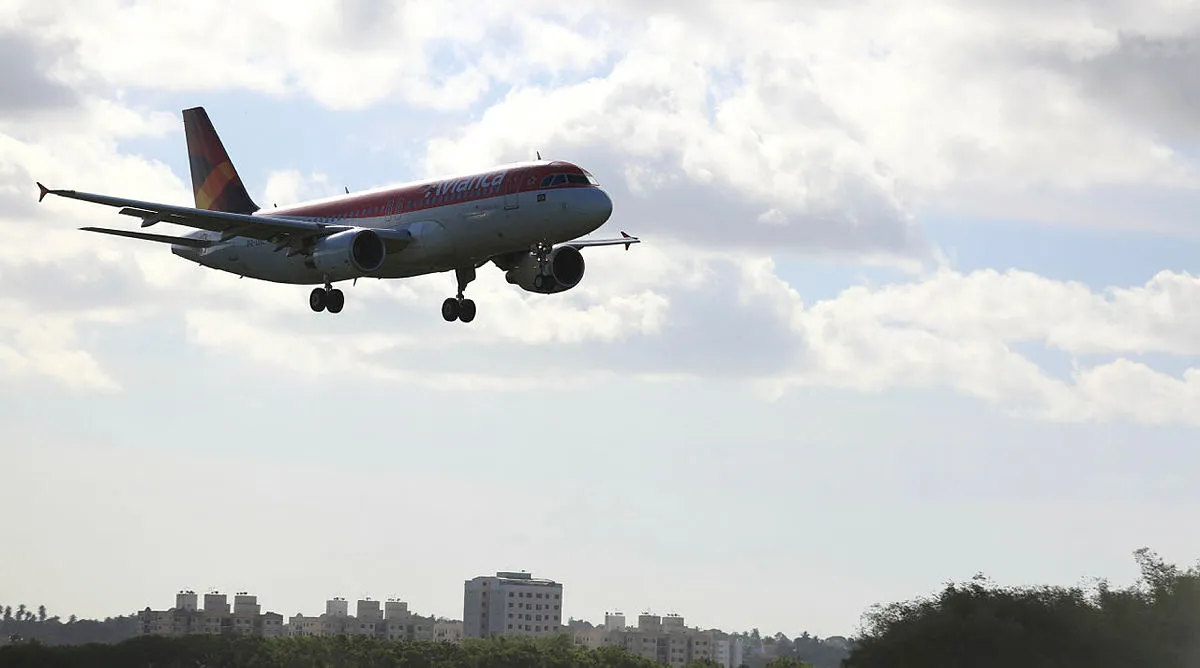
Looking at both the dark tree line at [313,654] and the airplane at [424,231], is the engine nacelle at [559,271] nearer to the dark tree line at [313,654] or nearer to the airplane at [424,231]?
the airplane at [424,231]

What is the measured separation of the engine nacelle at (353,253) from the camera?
68.2 m

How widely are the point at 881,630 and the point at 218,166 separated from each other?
44.0 m

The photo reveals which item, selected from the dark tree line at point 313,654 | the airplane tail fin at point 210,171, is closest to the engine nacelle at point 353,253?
the airplane tail fin at point 210,171

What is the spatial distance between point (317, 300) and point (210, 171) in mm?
20688

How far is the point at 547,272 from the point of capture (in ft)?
228

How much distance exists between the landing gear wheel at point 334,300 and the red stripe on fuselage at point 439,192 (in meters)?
3.33

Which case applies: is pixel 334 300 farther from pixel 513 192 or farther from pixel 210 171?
pixel 210 171

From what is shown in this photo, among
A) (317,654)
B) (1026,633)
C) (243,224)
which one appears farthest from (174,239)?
(317,654)

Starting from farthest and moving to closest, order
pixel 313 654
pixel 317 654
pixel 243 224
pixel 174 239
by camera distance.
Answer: pixel 313 654, pixel 317 654, pixel 174 239, pixel 243 224

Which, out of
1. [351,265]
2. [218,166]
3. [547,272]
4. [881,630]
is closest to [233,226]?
[351,265]

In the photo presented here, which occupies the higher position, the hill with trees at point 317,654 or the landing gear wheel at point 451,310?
the landing gear wheel at point 451,310

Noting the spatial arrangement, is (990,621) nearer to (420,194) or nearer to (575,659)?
(420,194)

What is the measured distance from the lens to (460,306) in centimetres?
7369

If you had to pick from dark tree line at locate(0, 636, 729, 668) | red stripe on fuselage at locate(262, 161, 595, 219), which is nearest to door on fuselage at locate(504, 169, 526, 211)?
red stripe on fuselage at locate(262, 161, 595, 219)
